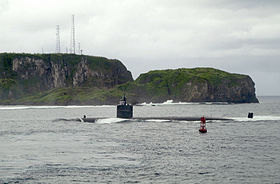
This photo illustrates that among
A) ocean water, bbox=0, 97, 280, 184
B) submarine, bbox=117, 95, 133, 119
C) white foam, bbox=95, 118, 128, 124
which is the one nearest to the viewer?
ocean water, bbox=0, 97, 280, 184

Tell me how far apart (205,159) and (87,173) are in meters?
15.6

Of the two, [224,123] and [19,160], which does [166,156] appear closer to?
[19,160]

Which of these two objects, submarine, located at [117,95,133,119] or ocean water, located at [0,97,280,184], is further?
submarine, located at [117,95,133,119]

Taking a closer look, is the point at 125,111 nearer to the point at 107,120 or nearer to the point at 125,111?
the point at 125,111

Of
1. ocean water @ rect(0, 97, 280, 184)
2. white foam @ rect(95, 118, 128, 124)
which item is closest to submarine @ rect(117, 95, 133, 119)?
white foam @ rect(95, 118, 128, 124)

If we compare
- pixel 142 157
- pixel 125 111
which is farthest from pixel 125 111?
pixel 142 157

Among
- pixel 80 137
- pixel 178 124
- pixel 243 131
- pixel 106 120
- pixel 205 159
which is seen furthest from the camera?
pixel 106 120

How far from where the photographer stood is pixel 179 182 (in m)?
39.3

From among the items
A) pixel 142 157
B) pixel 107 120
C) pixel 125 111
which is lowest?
pixel 142 157

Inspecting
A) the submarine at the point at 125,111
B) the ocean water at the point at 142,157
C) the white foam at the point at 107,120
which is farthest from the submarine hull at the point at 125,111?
the ocean water at the point at 142,157

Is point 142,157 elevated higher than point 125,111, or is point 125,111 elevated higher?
point 125,111

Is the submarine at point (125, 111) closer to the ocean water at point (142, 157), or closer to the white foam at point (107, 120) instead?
the white foam at point (107, 120)

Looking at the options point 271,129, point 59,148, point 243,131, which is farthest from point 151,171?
point 271,129

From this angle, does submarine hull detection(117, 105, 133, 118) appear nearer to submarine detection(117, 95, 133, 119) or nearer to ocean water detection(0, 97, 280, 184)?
submarine detection(117, 95, 133, 119)
